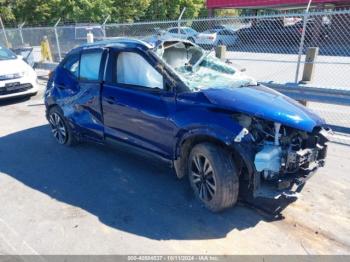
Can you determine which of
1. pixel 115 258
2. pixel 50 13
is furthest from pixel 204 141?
pixel 50 13

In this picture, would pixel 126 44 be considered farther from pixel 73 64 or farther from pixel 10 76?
pixel 10 76

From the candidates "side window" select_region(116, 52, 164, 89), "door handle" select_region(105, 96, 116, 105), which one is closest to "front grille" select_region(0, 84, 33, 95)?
"door handle" select_region(105, 96, 116, 105)

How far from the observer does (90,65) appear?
5.01m

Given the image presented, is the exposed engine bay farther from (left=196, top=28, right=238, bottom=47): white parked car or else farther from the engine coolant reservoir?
(left=196, top=28, right=238, bottom=47): white parked car

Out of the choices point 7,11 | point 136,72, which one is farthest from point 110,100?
point 7,11

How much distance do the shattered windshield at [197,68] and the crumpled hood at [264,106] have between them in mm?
258

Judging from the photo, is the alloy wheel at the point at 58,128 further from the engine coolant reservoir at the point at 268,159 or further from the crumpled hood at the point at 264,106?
the engine coolant reservoir at the point at 268,159

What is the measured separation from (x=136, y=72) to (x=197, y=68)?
785 millimetres

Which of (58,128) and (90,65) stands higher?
(90,65)

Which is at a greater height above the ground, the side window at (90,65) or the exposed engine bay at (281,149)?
the side window at (90,65)

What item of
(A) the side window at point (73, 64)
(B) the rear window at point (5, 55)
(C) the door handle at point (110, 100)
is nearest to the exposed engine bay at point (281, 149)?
(C) the door handle at point (110, 100)

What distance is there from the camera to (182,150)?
3869 mm

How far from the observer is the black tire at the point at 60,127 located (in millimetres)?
5551

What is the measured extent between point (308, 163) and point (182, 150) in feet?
4.34
